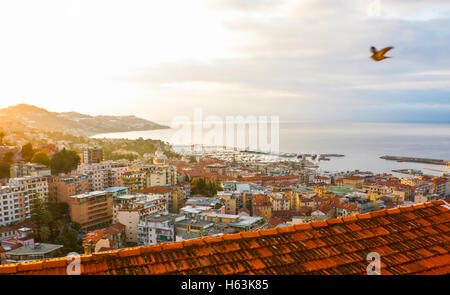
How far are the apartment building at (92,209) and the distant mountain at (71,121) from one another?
3720 centimetres

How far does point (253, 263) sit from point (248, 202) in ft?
45.3

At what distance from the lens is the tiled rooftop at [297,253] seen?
116 cm

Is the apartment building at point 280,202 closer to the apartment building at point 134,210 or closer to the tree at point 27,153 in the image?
the apartment building at point 134,210

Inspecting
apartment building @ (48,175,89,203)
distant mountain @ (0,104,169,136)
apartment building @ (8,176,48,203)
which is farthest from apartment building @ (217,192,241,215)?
distant mountain @ (0,104,169,136)

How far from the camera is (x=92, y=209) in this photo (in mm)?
12664

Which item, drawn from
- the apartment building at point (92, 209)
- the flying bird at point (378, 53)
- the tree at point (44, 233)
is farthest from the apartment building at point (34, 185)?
the flying bird at point (378, 53)

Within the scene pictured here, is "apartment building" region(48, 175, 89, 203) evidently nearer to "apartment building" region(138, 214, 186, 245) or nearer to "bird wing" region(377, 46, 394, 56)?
"apartment building" region(138, 214, 186, 245)

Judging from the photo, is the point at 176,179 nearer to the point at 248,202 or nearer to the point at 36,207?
the point at 248,202

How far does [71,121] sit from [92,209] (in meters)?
58.0

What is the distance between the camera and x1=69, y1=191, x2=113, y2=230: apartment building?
12.3 m

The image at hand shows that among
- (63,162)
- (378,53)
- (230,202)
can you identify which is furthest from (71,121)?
(378,53)

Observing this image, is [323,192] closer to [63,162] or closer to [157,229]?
[157,229]
